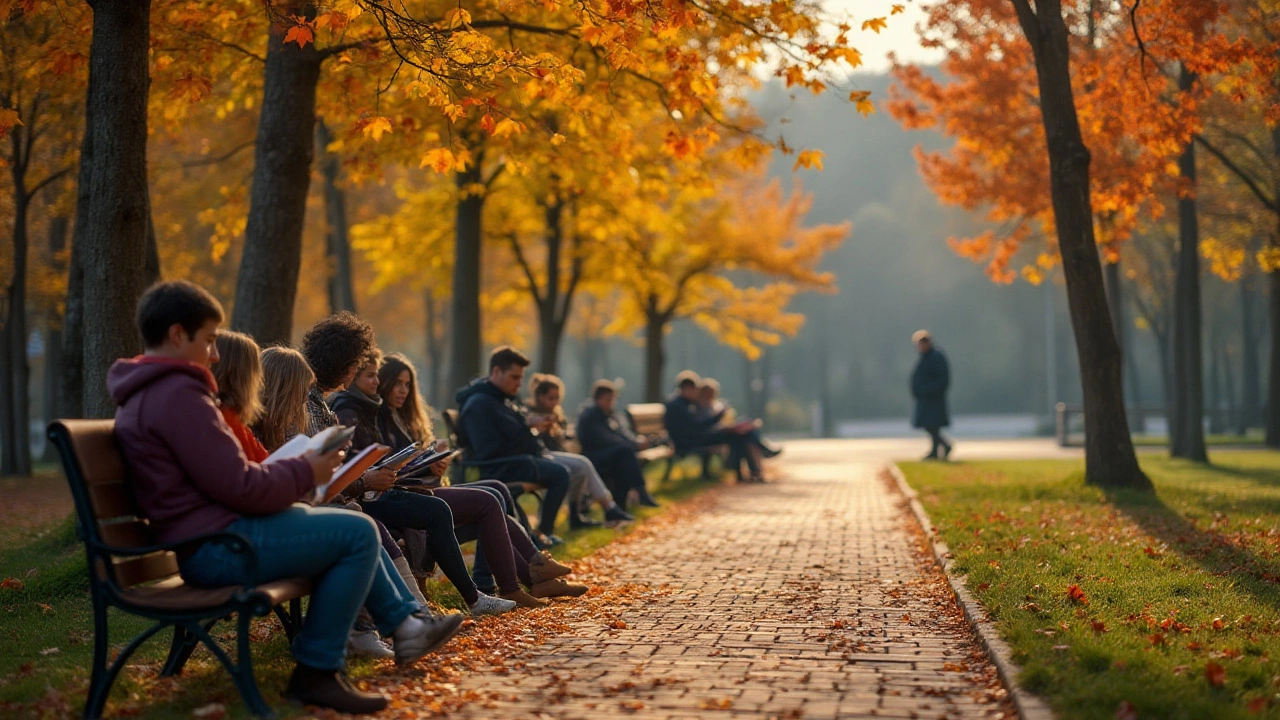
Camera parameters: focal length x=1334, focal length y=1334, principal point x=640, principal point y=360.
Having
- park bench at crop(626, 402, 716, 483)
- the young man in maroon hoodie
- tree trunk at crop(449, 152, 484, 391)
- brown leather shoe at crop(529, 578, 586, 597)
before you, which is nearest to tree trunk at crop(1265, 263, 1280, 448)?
park bench at crop(626, 402, 716, 483)

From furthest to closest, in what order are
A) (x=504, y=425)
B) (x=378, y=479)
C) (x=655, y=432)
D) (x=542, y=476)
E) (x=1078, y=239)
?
(x=655, y=432)
(x=1078, y=239)
(x=542, y=476)
(x=504, y=425)
(x=378, y=479)

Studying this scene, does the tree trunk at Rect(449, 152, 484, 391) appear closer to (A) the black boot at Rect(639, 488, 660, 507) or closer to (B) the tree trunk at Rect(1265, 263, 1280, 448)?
(A) the black boot at Rect(639, 488, 660, 507)

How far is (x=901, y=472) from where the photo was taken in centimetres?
1923

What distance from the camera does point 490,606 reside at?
7395mm

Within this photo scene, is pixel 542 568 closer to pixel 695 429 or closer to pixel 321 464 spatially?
pixel 321 464

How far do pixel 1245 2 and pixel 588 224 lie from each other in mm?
9784

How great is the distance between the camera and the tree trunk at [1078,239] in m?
13.4

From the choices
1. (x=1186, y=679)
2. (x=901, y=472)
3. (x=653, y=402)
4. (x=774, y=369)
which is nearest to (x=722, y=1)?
(x=1186, y=679)

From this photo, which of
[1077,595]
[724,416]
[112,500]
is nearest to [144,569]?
[112,500]

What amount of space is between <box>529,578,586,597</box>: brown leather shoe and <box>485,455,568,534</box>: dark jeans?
8.92 ft

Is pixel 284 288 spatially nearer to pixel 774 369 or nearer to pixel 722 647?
pixel 722 647

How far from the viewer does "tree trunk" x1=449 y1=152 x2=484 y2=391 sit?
666 inches

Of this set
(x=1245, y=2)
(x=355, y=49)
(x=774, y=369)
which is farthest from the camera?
(x=774, y=369)

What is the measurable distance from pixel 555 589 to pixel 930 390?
52.8 feet
